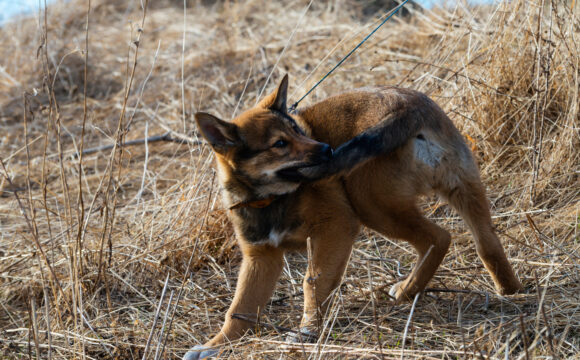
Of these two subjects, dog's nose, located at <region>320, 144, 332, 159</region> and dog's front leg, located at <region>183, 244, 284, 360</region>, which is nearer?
dog's nose, located at <region>320, 144, 332, 159</region>

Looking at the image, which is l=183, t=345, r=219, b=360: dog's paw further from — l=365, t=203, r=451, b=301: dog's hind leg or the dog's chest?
l=365, t=203, r=451, b=301: dog's hind leg

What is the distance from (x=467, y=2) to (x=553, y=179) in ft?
7.38

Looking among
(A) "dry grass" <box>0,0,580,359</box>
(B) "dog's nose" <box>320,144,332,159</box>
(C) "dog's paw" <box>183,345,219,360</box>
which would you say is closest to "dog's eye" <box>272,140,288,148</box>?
(B) "dog's nose" <box>320,144,332,159</box>

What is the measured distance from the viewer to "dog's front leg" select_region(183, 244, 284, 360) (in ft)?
11.6

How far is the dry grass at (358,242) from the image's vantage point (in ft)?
10.4

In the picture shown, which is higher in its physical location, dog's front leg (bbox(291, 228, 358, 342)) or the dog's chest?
the dog's chest

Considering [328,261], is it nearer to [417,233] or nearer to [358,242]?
[417,233]

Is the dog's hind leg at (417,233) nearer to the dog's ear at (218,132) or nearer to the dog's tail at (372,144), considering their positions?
the dog's tail at (372,144)

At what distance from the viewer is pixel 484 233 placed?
358 cm

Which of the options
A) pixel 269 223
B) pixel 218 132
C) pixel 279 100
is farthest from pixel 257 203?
pixel 279 100

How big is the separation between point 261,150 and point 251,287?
2.80 feet

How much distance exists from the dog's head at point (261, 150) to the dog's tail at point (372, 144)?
125mm

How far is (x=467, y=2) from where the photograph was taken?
236 inches

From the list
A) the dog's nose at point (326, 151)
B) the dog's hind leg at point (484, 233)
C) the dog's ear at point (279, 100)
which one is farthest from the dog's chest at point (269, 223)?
the dog's hind leg at point (484, 233)
